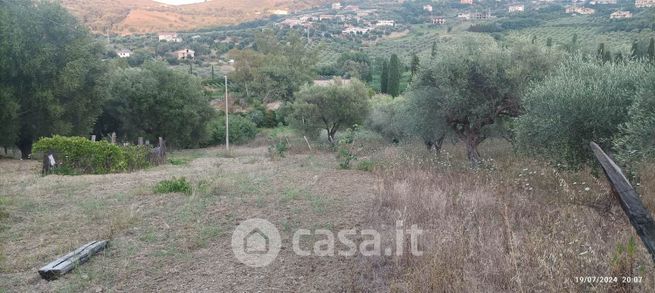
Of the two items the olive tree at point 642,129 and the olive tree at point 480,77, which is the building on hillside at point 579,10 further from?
the olive tree at point 642,129

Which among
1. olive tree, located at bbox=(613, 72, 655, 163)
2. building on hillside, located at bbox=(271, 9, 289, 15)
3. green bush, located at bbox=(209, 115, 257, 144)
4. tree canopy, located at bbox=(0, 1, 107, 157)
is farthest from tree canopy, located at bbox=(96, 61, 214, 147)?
building on hillside, located at bbox=(271, 9, 289, 15)

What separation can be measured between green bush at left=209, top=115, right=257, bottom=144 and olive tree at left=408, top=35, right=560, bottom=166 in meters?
22.9

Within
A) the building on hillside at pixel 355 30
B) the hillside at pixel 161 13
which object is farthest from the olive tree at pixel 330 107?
the hillside at pixel 161 13

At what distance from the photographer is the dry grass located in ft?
10.9

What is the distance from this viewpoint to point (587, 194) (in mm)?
6359

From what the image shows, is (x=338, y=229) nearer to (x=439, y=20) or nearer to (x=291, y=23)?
(x=439, y=20)

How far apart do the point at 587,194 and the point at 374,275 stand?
3.96 metres

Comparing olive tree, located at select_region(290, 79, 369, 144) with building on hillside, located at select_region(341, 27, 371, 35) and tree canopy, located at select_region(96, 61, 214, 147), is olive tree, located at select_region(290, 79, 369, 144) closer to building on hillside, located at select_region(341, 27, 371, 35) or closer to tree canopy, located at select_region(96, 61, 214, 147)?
tree canopy, located at select_region(96, 61, 214, 147)

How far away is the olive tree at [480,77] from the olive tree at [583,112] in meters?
3.32

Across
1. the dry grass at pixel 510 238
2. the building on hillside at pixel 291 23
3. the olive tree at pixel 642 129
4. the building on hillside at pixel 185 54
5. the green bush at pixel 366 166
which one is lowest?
the green bush at pixel 366 166

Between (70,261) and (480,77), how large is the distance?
12.1 metres

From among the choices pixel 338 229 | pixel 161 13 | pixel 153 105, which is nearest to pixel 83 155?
pixel 338 229

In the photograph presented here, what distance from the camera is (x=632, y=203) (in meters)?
2.79

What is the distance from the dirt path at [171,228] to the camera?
4.33m
